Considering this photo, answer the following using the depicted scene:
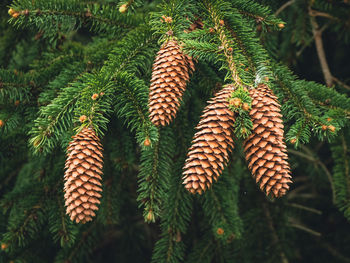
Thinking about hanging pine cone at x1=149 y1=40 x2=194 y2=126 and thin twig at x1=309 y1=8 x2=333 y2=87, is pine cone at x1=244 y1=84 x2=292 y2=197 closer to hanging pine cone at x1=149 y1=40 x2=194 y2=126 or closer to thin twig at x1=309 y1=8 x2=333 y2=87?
hanging pine cone at x1=149 y1=40 x2=194 y2=126

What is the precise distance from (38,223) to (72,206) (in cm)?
69

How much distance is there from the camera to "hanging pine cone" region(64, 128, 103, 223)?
0.93 meters

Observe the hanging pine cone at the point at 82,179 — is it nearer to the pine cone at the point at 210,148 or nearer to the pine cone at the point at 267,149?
the pine cone at the point at 210,148

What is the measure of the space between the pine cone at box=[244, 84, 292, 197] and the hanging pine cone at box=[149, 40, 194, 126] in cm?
27

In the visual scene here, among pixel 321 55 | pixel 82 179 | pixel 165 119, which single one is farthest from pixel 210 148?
pixel 321 55

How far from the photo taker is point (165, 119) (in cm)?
96

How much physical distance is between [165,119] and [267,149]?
0.35 meters

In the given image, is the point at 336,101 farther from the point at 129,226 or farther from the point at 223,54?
the point at 129,226

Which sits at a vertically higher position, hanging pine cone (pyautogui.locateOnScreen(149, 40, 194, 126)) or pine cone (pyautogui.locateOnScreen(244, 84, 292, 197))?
hanging pine cone (pyautogui.locateOnScreen(149, 40, 194, 126))

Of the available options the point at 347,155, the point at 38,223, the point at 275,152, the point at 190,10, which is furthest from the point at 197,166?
the point at 347,155

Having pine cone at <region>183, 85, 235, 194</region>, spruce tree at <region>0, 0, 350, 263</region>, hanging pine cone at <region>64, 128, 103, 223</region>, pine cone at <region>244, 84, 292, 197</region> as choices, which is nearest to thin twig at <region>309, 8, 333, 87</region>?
spruce tree at <region>0, 0, 350, 263</region>

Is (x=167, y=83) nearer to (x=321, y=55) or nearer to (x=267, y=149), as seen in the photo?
(x=267, y=149)

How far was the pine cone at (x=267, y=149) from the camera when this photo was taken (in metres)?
0.92

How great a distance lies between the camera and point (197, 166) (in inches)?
36.1
